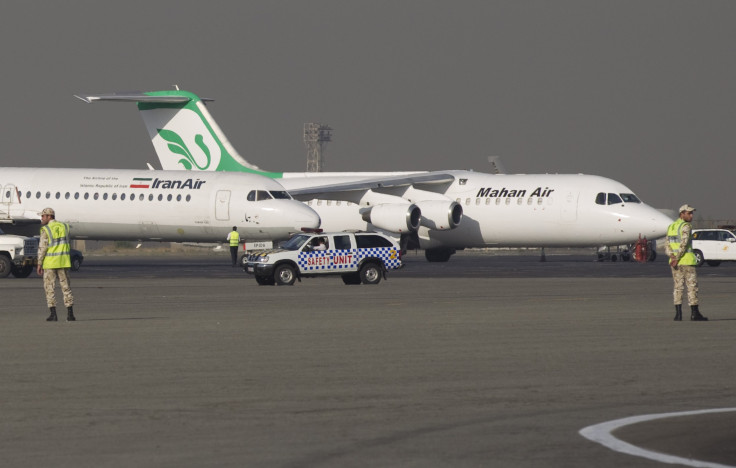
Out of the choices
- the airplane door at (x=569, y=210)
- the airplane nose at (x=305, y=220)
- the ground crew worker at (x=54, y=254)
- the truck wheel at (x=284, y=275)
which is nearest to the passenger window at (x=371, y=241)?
the truck wheel at (x=284, y=275)

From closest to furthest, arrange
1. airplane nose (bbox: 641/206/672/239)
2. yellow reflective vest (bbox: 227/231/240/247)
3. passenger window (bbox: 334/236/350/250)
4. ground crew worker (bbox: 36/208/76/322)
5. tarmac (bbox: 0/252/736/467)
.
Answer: tarmac (bbox: 0/252/736/467) → ground crew worker (bbox: 36/208/76/322) → passenger window (bbox: 334/236/350/250) → yellow reflective vest (bbox: 227/231/240/247) → airplane nose (bbox: 641/206/672/239)

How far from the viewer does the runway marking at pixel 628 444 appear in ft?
28.1

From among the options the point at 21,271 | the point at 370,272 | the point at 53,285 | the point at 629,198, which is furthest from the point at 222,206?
the point at 53,285

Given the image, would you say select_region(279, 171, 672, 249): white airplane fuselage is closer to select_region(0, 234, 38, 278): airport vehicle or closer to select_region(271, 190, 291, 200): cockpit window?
select_region(271, 190, 291, 200): cockpit window

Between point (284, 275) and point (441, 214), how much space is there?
1825cm

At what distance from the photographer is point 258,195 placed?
48.0 metres

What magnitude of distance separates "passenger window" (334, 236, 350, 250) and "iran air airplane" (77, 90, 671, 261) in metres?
16.2

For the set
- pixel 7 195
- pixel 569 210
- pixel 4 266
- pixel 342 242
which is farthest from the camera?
pixel 569 210

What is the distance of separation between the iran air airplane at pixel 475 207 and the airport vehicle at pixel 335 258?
1603 cm

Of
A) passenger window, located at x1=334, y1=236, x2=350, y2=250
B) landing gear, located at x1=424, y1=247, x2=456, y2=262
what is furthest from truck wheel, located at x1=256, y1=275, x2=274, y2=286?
landing gear, located at x1=424, y1=247, x2=456, y2=262

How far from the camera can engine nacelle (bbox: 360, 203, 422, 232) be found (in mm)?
52438

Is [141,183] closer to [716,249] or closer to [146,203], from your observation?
[146,203]

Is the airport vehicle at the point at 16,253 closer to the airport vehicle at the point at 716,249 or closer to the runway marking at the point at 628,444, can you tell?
the airport vehicle at the point at 716,249

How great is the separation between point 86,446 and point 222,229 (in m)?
39.2
